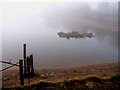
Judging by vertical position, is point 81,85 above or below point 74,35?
below

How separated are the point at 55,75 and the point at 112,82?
151 inches

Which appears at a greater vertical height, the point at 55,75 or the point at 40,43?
the point at 40,43

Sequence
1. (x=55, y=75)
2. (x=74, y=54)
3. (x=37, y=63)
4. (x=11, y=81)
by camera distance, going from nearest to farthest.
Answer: (x=11, y=81) → (x=55, y=75) → (x=37, y=63) → (x=74, y=54)

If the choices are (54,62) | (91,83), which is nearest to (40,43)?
(54,62)

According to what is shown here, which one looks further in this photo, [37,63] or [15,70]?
[37,63]

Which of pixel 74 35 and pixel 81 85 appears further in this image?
pixel 74 35

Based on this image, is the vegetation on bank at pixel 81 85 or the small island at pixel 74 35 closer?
the vegetation on bank at pixel 81 85

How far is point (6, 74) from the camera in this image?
41.9ft

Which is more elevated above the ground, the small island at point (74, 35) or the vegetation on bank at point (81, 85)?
the small island at point (74, 35)

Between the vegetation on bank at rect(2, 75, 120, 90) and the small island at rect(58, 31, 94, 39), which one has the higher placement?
the small island at rect(58, 31, 94, 39)

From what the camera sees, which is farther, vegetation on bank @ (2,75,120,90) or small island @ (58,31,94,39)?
small island @ (58,31,94,39)

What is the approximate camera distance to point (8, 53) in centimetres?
1966

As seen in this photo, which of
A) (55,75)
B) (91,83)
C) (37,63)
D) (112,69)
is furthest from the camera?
(37,63)

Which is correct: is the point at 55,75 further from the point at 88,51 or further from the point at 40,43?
the point at 40,43
